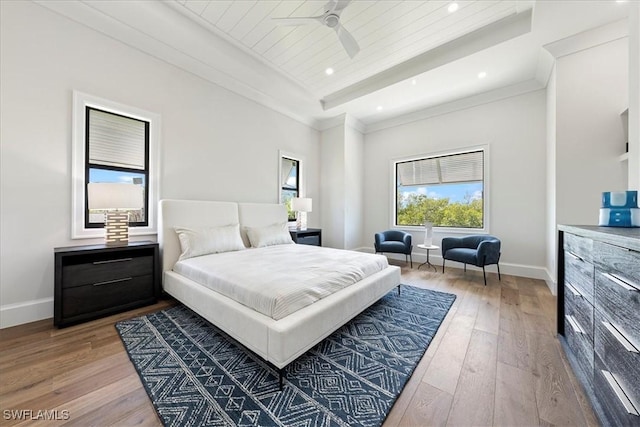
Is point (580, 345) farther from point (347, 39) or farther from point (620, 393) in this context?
point (347, 39)

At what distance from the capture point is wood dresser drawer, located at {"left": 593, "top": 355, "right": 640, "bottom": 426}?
936mm

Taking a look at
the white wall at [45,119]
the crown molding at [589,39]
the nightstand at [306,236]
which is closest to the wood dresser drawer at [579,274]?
the crown molding at [589,39]

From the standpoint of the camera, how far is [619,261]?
110cm

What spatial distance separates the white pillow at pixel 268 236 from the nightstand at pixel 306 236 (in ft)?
1.58

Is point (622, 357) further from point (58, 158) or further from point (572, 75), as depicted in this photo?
point (58, 158)

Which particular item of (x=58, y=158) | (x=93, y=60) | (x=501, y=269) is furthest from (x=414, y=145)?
(x=58, y=158)

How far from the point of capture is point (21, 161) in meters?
2.24

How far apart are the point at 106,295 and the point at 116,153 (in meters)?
1.63

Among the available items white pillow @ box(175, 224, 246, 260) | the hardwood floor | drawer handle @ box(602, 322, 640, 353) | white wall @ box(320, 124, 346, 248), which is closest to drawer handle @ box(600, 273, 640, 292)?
drawer handle @ box(602, 322, 640, 353)

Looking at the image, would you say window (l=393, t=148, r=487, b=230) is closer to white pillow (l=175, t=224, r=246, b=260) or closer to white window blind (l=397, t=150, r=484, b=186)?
white window blind (l=397, t=150, r=484, b=186)

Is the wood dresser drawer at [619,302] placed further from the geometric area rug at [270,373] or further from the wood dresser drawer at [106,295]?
the wood dresser drawer at [106,295]

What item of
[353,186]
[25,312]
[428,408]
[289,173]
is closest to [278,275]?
[428,408]

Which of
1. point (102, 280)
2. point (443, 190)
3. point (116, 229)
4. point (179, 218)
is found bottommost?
→ point (102, 280)

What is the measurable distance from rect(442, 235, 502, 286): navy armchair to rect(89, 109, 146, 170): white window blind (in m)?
4.71
